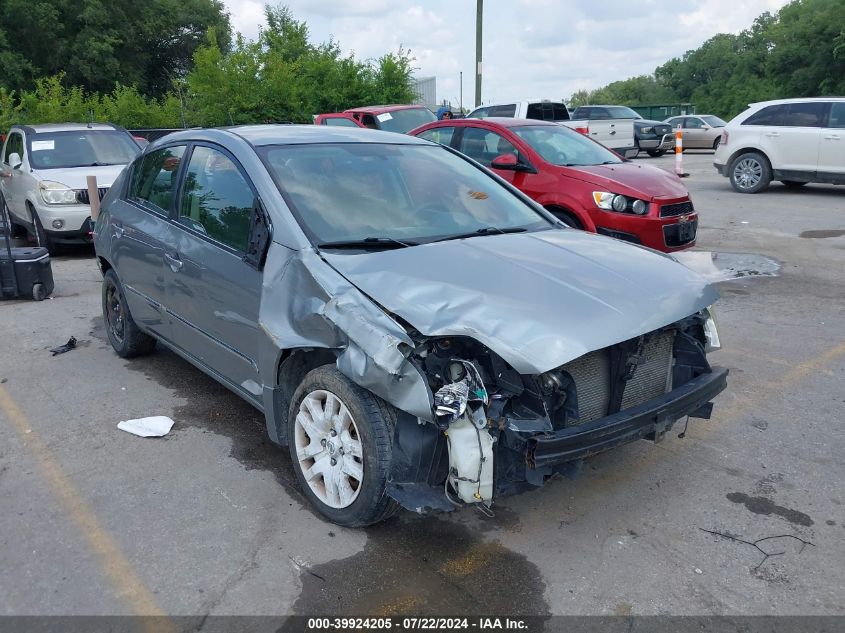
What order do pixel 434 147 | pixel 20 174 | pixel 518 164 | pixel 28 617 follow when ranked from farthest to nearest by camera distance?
pixel 20 174 < pixel 518 164 < pixel 434 147 < pixel 28 617

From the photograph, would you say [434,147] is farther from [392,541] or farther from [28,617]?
[28,617]

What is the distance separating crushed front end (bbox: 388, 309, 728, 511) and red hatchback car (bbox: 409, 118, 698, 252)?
446 centimetres

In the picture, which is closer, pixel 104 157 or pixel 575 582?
pixel 575 582

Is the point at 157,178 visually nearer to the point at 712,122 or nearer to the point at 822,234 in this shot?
the point at 822,234

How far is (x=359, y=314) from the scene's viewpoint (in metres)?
3.15

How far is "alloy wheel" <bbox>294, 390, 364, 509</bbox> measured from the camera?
326 centimetres

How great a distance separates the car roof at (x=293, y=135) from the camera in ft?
14.0

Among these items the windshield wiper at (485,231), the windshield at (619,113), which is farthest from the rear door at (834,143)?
the windshield wiper at (485,231)

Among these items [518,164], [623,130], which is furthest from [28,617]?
[623,130]

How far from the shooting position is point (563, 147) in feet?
28.0

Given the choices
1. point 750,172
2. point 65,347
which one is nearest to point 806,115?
point 750,172

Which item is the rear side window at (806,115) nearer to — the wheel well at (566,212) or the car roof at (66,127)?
the wheel well at (566,212)

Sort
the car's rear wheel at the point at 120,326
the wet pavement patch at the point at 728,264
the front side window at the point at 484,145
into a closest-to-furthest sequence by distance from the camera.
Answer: the car's rear wheel at the point at 120,326 → the wet pavement patch at the point at 728,264 → the front side window at the point at 484,145

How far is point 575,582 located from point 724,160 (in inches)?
520
